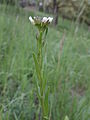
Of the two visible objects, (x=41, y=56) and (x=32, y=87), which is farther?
(x=32, y=87)

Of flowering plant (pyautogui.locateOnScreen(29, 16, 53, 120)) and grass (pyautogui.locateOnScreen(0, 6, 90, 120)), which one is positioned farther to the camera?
grass (pyautogui.locateOnScreen(0, 6, 90, 120))

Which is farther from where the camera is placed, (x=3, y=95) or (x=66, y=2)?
(x=66, y=2)

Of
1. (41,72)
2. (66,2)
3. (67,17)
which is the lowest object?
(67,17)

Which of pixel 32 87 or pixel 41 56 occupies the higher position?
pixel 41 56

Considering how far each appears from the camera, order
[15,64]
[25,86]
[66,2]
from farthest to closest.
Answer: [66,2] → [15,64] → [25,86]

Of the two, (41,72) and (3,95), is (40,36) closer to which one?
(41,72)

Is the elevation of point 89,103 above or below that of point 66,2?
above

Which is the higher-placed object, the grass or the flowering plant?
the flowering plant

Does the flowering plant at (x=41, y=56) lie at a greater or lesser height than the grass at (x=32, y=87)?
greater

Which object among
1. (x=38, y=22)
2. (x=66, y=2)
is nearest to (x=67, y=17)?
(x=66, y=2)

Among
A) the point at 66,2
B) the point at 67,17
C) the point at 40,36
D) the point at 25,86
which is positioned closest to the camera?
the point at 40,36

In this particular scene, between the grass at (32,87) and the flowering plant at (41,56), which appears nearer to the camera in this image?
the flowering plant at (41,56)
